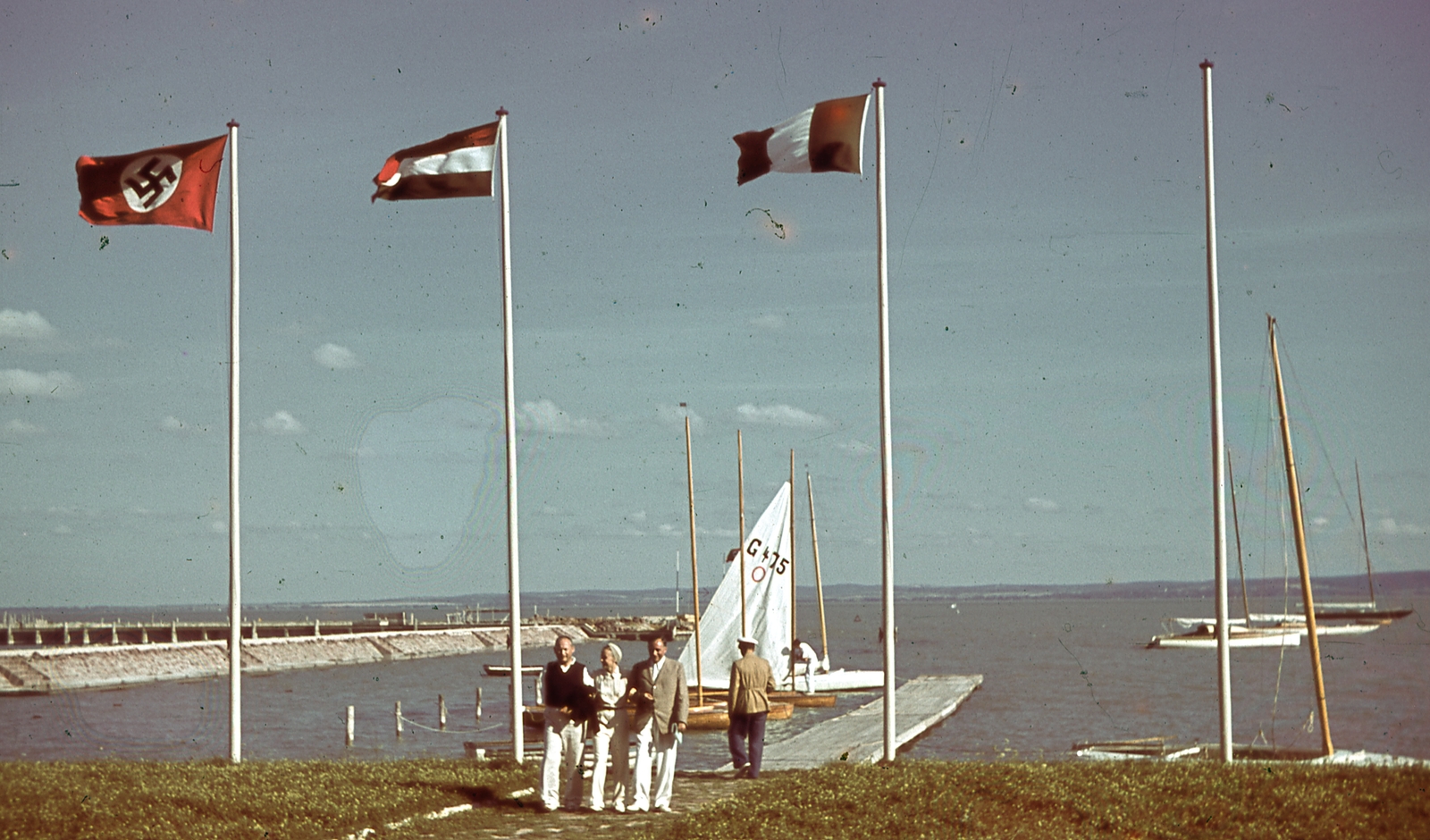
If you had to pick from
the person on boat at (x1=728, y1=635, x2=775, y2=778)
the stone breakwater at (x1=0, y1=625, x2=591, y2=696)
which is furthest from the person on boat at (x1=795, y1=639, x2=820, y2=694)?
the person on boat at (x1=728, y1=635, x2=775, y2=778)

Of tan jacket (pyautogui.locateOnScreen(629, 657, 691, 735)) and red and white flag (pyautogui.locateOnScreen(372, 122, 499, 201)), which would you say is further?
red and white flag (pyautogui.locateOnScreen(372, 122, 499, 201))

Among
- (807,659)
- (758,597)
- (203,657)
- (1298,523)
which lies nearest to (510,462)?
(1298,523)

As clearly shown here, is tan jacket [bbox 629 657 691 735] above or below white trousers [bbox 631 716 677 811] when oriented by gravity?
above

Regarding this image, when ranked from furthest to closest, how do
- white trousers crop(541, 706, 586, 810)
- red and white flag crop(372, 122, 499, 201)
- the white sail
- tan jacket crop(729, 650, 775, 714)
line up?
1. the white sail
2. red and white flag crop(372, 122, 499, 201)
3. tan jacket crop(729, 650, 775, 714)
4. white trousers crop(541, 706, 586, 810)

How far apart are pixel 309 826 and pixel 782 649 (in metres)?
36.1

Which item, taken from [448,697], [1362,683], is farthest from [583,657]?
[1362,683]

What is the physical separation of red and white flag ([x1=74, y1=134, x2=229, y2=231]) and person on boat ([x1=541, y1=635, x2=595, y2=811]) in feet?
28.4

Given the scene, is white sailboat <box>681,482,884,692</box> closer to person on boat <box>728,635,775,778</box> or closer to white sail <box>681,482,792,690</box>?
white sail <box>681,482,792,690</box>

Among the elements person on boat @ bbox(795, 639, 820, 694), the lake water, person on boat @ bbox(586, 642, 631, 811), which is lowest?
the lake water

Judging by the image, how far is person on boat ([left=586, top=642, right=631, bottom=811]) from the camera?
18.4 metres

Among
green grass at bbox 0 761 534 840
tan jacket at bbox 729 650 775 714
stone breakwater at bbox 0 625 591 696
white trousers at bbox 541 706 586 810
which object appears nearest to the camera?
green grass at bbox 0 761 534 840

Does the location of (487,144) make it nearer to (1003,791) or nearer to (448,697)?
(1003,791)

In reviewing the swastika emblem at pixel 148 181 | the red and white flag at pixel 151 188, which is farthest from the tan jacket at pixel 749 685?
the swastika emblem at pixel 148 181

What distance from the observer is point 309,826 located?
55.5 feet
